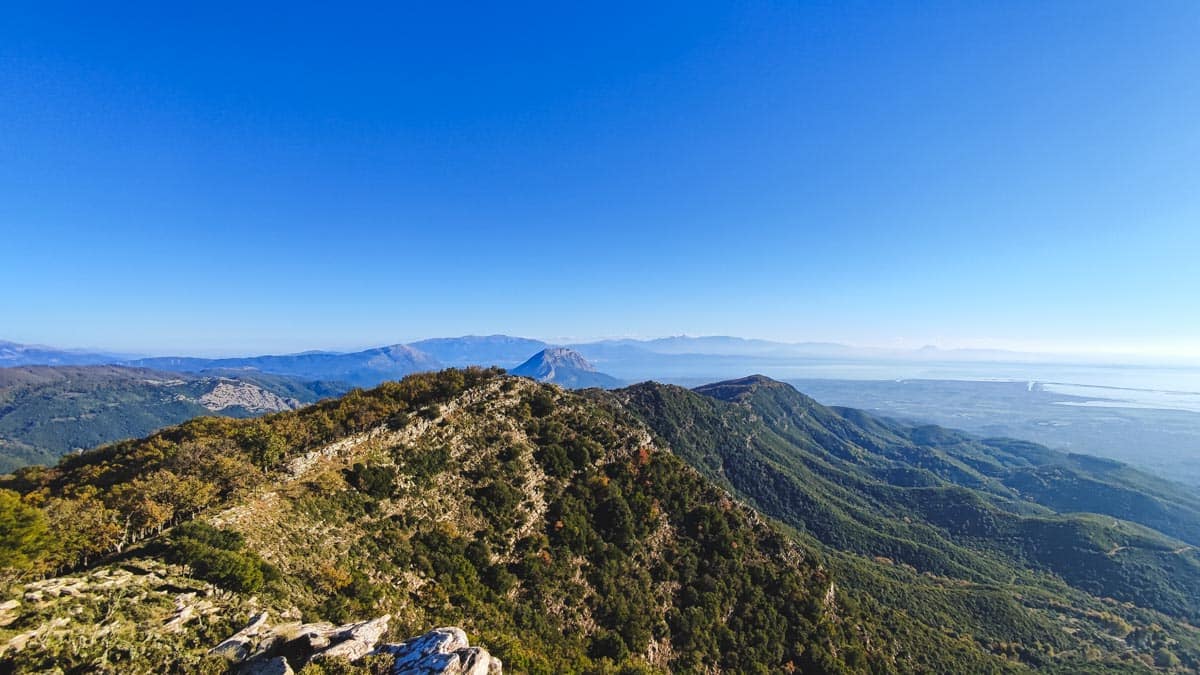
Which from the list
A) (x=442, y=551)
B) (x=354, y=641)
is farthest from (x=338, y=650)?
(x=442, y=551)

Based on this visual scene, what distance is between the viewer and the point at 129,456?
137 feet

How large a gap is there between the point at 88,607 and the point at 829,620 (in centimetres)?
6673

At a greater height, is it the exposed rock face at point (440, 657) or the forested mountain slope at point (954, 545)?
the exposed rock face at point (440, 657)

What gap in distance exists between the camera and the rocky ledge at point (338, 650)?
57.7 feet

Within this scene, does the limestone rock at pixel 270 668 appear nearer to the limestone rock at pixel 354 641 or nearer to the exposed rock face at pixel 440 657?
the limestone rock at pixel 354 641

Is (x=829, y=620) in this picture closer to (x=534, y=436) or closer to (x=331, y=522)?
(x=534, y=436)

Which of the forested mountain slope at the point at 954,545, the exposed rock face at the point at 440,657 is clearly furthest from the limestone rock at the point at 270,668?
the forested mountain slope at the point at 954,545

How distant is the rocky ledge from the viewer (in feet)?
57.7

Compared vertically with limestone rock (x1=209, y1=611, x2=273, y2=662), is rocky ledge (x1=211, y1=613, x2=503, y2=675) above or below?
below

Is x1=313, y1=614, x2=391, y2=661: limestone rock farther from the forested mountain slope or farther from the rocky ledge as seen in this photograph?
the forested mountain slope

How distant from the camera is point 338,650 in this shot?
18.4 meters

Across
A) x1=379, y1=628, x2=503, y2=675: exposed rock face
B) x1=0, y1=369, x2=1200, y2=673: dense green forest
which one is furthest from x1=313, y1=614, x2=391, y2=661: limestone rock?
x1=0, y1=369, x2=1200, y2=673: dense green forest

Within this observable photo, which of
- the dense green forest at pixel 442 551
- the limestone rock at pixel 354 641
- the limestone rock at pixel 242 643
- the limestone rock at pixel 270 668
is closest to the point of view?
the limestone rock at pixel 270 668

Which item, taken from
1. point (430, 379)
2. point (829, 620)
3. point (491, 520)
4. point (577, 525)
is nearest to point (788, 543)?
point (829, 620)
